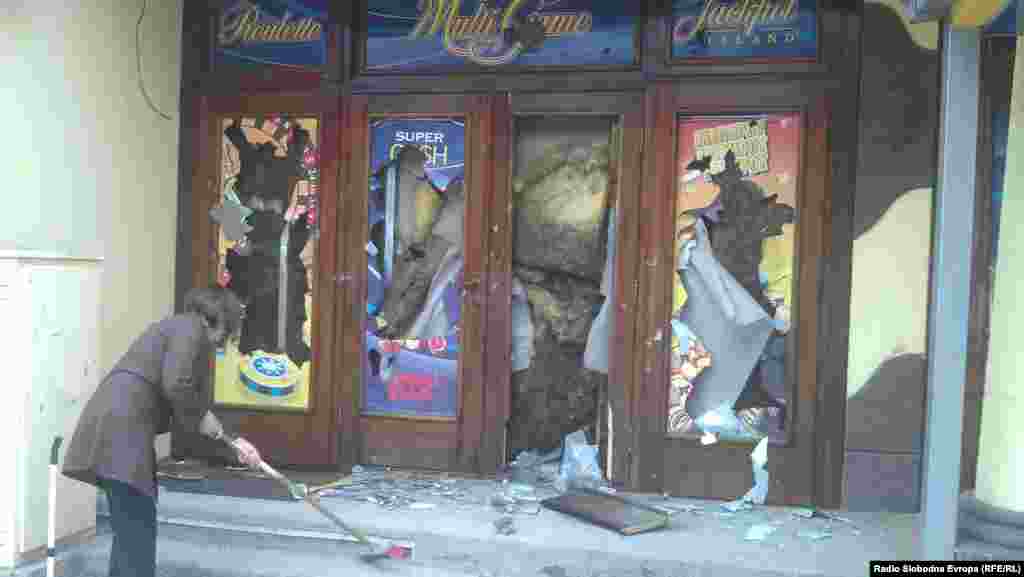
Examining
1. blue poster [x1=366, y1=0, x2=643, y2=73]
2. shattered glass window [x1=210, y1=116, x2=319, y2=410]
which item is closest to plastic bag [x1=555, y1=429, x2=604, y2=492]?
shattered glass window [x1=210, y1=116, x2=319, y2=410]

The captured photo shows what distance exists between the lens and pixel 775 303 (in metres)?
5.60

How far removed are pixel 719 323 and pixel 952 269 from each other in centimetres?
190

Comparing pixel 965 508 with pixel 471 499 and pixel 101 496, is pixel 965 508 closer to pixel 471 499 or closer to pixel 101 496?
pixel 471 499

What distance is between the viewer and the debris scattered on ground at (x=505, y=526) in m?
4.92

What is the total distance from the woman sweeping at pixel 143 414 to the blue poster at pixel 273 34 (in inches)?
106

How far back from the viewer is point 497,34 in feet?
19.5

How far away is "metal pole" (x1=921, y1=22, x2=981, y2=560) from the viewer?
12.7 feet

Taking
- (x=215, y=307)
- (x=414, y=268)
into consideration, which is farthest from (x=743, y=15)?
(x=215, y=307)

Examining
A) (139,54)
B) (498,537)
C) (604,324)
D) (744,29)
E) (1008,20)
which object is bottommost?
(498,537)

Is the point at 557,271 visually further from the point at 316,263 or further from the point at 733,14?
the point at 733,14

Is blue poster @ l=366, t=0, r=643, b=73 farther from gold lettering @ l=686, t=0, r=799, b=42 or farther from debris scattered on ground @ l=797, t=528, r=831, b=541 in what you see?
debris scattered on ground @ l=797, t=528, r=831, b=541

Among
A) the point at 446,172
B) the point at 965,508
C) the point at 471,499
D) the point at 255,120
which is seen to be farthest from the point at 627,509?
the point at 255,120

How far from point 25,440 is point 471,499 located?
2.49 metres

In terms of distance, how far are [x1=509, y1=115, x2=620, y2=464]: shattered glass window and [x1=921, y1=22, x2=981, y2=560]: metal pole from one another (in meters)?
2.48
